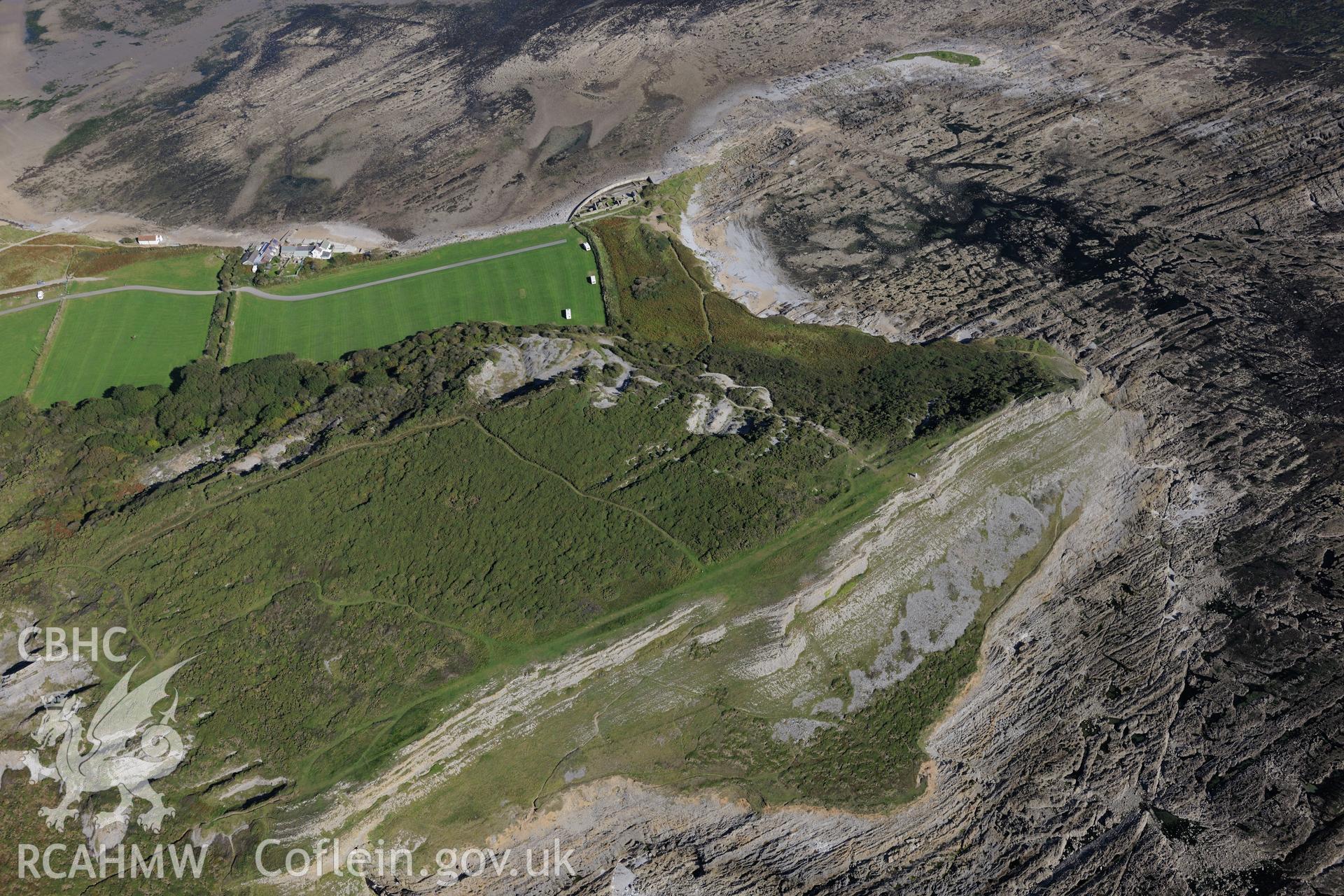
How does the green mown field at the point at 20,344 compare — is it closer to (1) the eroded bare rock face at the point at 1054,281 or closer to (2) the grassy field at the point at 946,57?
(1) the eroded bare rock face at the point at 1054,281

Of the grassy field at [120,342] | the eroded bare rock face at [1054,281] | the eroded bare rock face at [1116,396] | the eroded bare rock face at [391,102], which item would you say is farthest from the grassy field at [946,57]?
the grassy field at [120,342]

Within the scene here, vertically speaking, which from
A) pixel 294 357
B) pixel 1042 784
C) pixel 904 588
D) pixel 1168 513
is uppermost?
pixel 294 357

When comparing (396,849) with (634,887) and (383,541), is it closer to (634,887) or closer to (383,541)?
→ (634,887)

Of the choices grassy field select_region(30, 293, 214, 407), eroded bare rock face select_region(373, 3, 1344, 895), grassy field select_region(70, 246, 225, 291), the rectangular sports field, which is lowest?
eroded bare rock face select_region(373, 3, 1344, 895)

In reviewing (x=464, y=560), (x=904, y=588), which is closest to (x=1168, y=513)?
(x=904, y=588)

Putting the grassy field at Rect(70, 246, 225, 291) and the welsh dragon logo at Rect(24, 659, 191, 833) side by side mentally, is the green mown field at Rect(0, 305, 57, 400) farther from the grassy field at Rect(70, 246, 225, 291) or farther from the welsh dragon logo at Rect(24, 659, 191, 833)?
the welsh dragon logo at Rect(24, 659, 191, 833)

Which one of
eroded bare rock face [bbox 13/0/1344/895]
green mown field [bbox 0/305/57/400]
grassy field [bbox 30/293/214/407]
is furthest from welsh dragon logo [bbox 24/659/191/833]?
green mown field [bbox 0/305/57/400]
